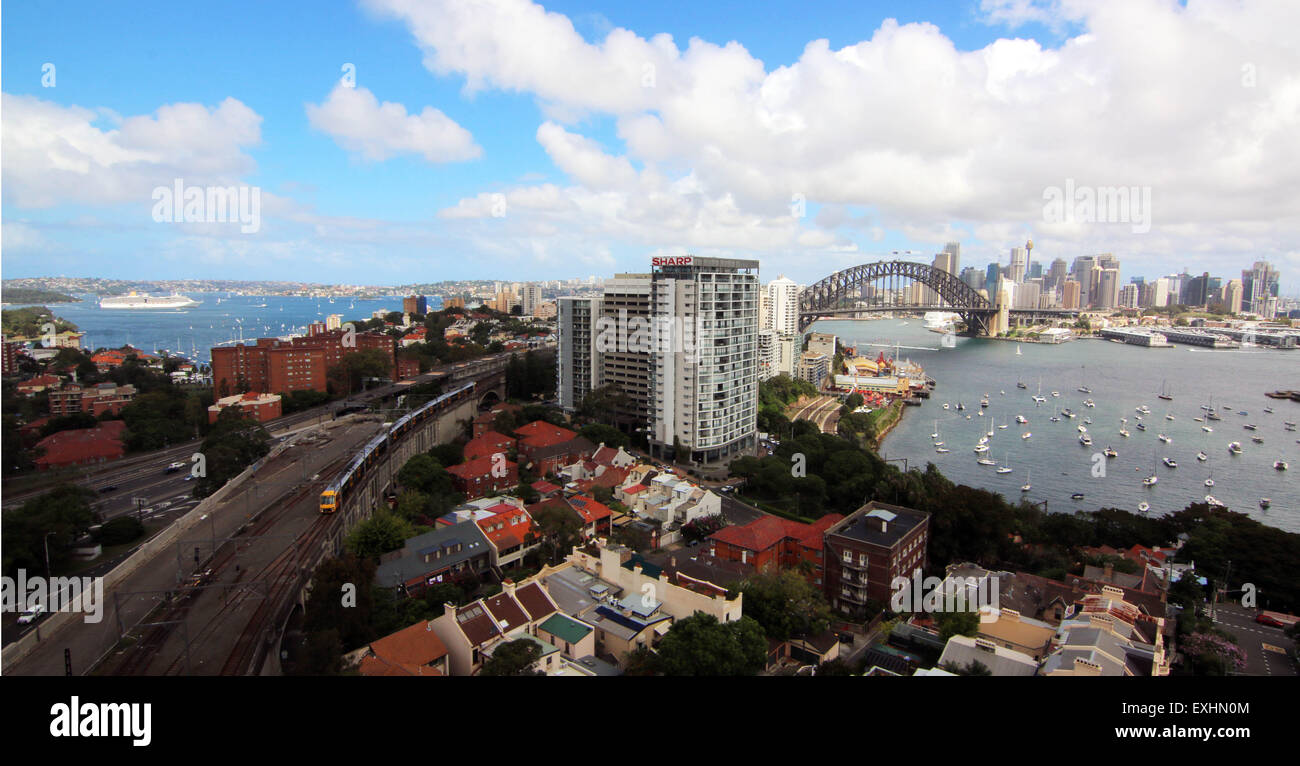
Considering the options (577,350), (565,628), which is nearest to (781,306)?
(577,350)

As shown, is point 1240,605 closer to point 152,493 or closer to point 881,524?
point 881,524

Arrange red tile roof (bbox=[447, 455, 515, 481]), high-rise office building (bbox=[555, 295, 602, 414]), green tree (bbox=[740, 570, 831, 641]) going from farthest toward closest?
high-rise office building (bbox=[555, 295, 602, 414]) < red tile roof (bbox=[447, 455, 515, 481]) < green tree (bbox=[740, 570, 831, 641])

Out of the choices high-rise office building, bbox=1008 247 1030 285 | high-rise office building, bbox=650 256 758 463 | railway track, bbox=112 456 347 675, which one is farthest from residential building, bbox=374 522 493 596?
high-rise office building, bbox=1008 247 1030 285

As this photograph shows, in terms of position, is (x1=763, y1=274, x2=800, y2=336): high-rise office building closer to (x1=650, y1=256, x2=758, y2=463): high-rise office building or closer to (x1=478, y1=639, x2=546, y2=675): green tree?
(x1=650, y1=256, x2=758, y2=463): high-rise office building

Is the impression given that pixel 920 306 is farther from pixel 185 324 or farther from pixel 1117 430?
pixel 185 324

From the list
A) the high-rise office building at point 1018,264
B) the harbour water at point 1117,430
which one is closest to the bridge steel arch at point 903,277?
the harbour water at point 1117,430

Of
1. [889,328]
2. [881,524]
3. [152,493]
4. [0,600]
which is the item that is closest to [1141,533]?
[881,524]
